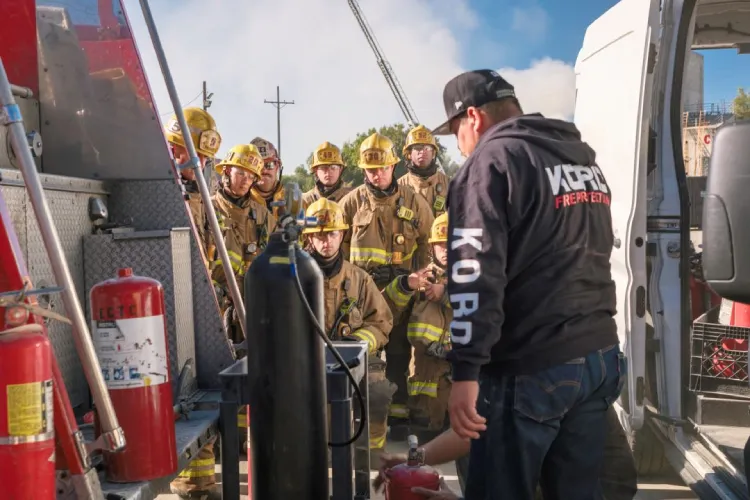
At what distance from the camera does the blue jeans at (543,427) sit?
2.58 metres

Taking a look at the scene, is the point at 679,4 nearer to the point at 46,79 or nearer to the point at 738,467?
the point at 738,467

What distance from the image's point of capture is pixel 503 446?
8.50 ft

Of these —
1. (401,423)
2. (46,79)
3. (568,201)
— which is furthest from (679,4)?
(401,423)

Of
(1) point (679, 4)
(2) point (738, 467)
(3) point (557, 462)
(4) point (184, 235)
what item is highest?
(1) point (679, 4)

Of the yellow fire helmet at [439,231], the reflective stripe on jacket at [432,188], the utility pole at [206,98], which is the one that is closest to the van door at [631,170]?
the yellow fire helmet at [439,231]

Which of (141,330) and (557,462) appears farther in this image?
(557,462)

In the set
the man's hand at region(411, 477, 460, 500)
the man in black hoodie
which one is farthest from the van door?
the man's hand at region(411, 477, 460, 500)

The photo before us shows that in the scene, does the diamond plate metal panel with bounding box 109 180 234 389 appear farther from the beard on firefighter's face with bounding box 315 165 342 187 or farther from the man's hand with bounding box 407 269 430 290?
the beard on firefighter's face with bounding box 315 165 342 187

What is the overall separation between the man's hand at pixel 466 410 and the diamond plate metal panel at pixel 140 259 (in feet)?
4.40

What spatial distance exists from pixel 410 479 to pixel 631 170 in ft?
6.80

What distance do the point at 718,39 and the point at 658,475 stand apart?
116 inches

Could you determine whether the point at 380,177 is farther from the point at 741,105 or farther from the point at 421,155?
the point at 741,105

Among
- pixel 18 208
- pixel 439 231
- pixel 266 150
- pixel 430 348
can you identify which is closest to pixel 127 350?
pixel 18 208

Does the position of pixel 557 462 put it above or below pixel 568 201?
below
